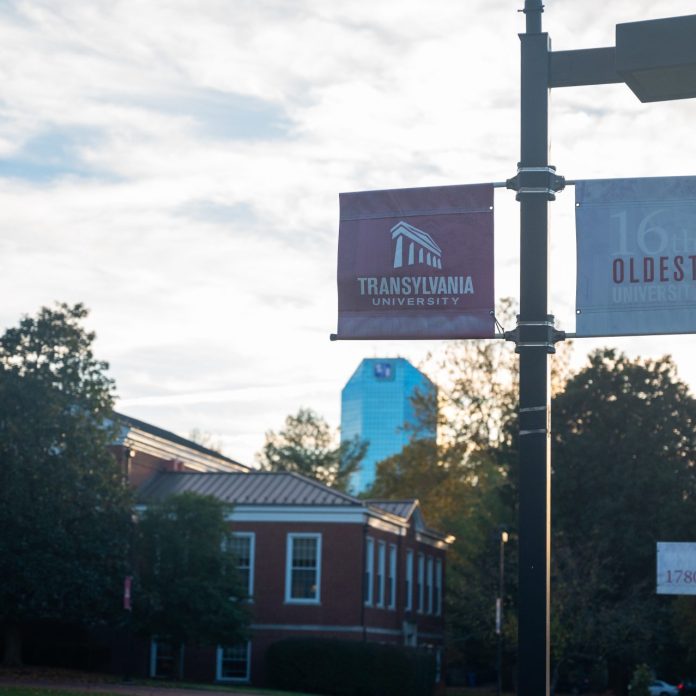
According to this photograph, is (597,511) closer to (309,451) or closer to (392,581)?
(392,581)

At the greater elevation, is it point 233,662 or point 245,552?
point 245,552

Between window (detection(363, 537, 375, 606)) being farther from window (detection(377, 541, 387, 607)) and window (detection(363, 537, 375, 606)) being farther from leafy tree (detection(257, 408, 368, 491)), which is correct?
leafy tree (detection(257, 408, 368, 491))

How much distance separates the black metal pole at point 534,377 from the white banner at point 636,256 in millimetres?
385

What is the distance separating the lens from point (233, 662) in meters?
48.2

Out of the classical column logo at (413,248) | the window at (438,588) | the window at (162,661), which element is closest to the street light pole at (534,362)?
the classical column logo at (413,248)

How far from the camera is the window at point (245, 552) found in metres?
48.7

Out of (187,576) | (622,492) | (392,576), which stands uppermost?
(622,492)

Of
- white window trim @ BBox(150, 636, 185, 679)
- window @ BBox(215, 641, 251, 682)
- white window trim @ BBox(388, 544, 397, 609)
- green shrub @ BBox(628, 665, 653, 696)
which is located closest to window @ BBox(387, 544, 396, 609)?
white window trim @ BBox(388, 544, 397, 609)

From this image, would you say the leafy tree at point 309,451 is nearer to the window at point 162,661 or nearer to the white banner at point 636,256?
the window at point 162,661

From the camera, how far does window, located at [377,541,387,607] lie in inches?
1993

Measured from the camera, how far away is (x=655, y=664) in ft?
188

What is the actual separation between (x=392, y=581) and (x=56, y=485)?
1849 cm

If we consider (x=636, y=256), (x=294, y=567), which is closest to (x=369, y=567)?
(x=294, y=567)

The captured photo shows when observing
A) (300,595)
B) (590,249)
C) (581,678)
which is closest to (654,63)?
(590,249)
